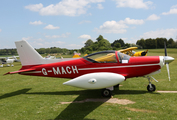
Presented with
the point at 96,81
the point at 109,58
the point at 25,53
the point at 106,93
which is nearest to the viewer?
the point at 96,81

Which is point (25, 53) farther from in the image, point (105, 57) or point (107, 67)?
point (107, 67)

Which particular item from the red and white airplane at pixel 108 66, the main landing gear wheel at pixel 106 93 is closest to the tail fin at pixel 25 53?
the red and white airplane at pixel 108 66

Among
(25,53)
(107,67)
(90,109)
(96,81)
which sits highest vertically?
(25,53)

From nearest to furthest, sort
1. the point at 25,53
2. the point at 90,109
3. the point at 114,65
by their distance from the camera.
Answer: the point at 90,109 < the point at 114,65 < the point at 25,53

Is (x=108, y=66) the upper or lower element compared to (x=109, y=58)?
lower

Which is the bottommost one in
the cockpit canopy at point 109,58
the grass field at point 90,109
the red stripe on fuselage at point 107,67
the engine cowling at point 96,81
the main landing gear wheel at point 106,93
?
the grass field at point 90,109

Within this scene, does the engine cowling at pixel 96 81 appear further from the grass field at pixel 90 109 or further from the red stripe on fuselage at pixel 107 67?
the red stripe on fuselage at pixel 107 67

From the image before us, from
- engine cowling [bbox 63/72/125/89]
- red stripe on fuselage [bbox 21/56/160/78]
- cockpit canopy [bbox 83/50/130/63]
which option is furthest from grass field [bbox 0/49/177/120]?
cockpit canopy [bbox 83/50/130/63]

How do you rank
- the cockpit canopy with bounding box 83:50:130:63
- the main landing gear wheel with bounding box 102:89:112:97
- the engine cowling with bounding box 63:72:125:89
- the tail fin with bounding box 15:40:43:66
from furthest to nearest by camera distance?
the tail fin with bounding box 15:40:43:66, the cockpit canopy with bounding box 83:50:130:63, the main landing gear wheel with bounding box 102:89:112:97, the engine cowling with bounding box 63:72:125:89

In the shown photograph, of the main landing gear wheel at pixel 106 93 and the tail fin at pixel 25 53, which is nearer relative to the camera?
the main landing gear wheel at pixel 106 93

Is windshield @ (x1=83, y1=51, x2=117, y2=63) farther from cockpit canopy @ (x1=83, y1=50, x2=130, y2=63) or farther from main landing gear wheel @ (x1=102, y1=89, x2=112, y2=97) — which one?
main landing gear wheel @ (x1=102, y1=89, x2=112, y2=97)

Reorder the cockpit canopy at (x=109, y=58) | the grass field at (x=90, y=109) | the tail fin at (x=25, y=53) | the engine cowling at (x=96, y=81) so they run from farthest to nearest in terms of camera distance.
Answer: the tail fin at (x=25, y=53), the cockpit canopy at (x=109, y=58), the engine cowling at (x=96, y=81), the grass field at (x=90, y=109)

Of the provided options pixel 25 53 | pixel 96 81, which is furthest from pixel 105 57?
pixel 25 53

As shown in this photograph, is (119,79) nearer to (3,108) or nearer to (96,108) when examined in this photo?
(96,108)
